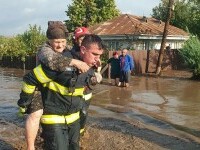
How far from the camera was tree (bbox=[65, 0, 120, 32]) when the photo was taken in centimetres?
4891

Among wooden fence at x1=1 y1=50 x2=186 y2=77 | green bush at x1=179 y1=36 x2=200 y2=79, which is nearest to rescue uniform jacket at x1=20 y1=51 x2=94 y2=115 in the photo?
green bush at x1=179 y1=36 x2=200 y2=79

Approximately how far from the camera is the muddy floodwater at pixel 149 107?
977 cm

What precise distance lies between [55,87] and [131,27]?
32180mm

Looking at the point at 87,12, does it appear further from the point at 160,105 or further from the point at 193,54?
the point at 160,105

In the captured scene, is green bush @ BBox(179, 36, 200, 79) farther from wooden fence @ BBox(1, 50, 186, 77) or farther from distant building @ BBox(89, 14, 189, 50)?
distant building @ BBox(89, 14, 189, 50)

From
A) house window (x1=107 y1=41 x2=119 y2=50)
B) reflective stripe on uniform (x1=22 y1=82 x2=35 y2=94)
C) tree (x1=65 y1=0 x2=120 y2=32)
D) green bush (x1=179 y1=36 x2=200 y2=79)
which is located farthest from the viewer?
tree (x1=65 y1=0 x2=120 y2=32)

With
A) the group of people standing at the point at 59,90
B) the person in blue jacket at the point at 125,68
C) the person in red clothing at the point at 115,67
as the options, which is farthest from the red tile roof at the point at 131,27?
the group of people standing at the point at 59,90

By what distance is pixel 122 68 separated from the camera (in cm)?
1853

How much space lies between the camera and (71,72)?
4.54 metres

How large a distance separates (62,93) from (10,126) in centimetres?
515

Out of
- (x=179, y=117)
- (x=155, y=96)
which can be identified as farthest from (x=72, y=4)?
(x=179, y=117)

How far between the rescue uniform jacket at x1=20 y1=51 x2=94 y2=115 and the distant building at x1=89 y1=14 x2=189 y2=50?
28652 mm

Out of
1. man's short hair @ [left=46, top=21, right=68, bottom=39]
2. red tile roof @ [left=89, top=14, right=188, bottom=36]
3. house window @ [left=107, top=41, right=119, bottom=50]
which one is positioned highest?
red tile roof @ [left=89, top=14, right=188, bottom=36]

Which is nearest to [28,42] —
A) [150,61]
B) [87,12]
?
[150,61]
